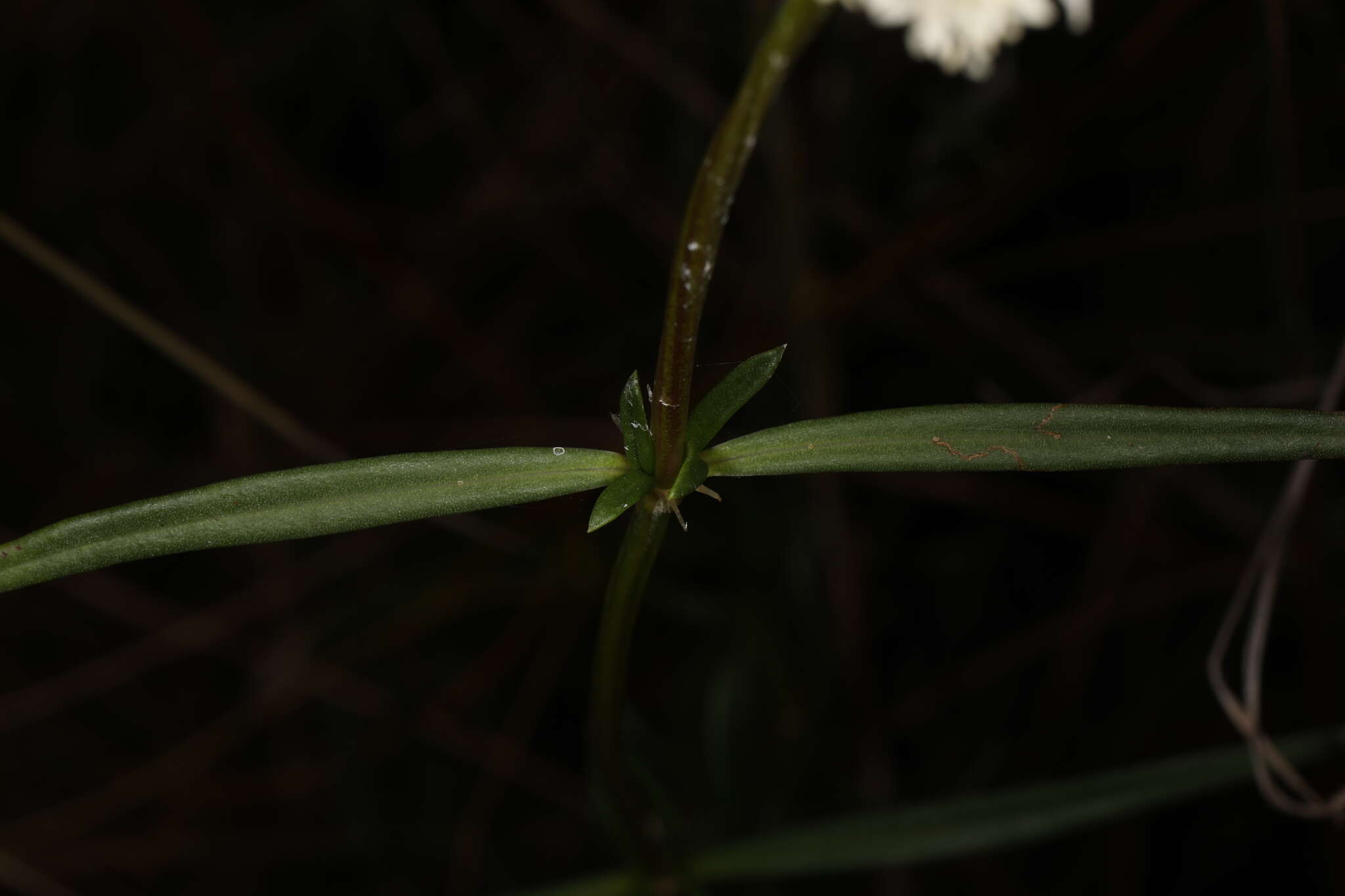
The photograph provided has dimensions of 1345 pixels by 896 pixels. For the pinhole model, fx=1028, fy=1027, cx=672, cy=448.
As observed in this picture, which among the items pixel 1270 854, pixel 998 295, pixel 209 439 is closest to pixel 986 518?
pixel 998 295

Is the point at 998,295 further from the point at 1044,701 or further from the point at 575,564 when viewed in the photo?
the point at 575,564

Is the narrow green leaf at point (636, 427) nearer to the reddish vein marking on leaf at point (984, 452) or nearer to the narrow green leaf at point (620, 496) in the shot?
the narrow green leaf at point (620, 496)

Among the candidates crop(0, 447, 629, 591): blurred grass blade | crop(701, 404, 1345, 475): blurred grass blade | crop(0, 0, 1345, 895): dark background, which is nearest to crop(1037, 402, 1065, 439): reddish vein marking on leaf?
crop(701, 404, 1345, 475): blurred grass blade

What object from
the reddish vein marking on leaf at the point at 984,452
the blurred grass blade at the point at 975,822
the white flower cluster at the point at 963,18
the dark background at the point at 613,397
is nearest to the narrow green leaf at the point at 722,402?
the reddish vein marking on leaf at the point at 984,452

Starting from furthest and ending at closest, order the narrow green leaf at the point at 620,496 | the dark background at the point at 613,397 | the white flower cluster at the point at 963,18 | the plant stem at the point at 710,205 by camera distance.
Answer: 1. the dark background at the point at 613,397
2. the white flower cluster at the point at 963,18
3. the narrow green leaf at the point at 620,496
4. the plant stem at the point at 710,205

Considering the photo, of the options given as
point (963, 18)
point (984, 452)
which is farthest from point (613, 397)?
point (984, 452)
